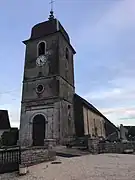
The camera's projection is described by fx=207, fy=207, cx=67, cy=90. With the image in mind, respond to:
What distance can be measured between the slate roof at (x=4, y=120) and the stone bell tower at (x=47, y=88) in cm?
1333

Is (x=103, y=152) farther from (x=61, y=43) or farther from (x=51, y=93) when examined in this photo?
(x=61, y=43)

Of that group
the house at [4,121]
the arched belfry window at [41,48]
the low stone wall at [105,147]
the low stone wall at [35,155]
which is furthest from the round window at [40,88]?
the house at [4,121]

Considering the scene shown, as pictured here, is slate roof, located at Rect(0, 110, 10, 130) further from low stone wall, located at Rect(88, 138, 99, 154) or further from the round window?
low stone wall, located at Rect(88, 138, 99, 154)

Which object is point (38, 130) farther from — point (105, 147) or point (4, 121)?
point (4, 121)

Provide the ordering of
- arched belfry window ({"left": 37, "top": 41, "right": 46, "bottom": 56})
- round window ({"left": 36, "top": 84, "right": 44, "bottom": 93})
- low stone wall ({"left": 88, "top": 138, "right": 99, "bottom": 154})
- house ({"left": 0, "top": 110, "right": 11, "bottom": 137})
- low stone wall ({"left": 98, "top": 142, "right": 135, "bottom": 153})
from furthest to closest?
house ({"left": 0, "top": 110, "right": 11, "bottom": 137}), arched belfry window ({"left": 37, "top": 41, "right": 46, "bottom": 56}), round window ({"left": 36, "top": 84, "right": 44, "bottom": 93}), low stone wall ({"left": 98, "top": 142, "right": 135, "bottom": 153}), low stone wall ({"left": 88, "top": 138, "right": 99, "bottom": 154})

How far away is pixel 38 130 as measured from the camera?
21.5m

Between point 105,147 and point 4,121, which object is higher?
point 4,121

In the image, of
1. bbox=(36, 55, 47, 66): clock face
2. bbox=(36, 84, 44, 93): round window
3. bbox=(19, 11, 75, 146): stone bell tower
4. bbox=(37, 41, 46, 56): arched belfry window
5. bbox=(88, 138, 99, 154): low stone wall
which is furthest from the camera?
bbox=(37, 41, 46, 56): arched belfry window

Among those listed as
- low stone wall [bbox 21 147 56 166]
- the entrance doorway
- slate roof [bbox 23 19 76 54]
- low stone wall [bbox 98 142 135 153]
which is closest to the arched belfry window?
slate roof [bbox 23 19 76 54]

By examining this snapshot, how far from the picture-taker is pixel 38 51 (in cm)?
2470

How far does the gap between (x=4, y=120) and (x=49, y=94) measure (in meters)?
17.0

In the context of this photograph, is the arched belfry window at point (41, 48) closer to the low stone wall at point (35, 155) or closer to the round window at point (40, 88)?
the round window at point (40, 88)

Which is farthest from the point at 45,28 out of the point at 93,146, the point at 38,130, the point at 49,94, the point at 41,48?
the point at 93,146

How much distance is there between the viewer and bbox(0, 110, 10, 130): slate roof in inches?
1350
